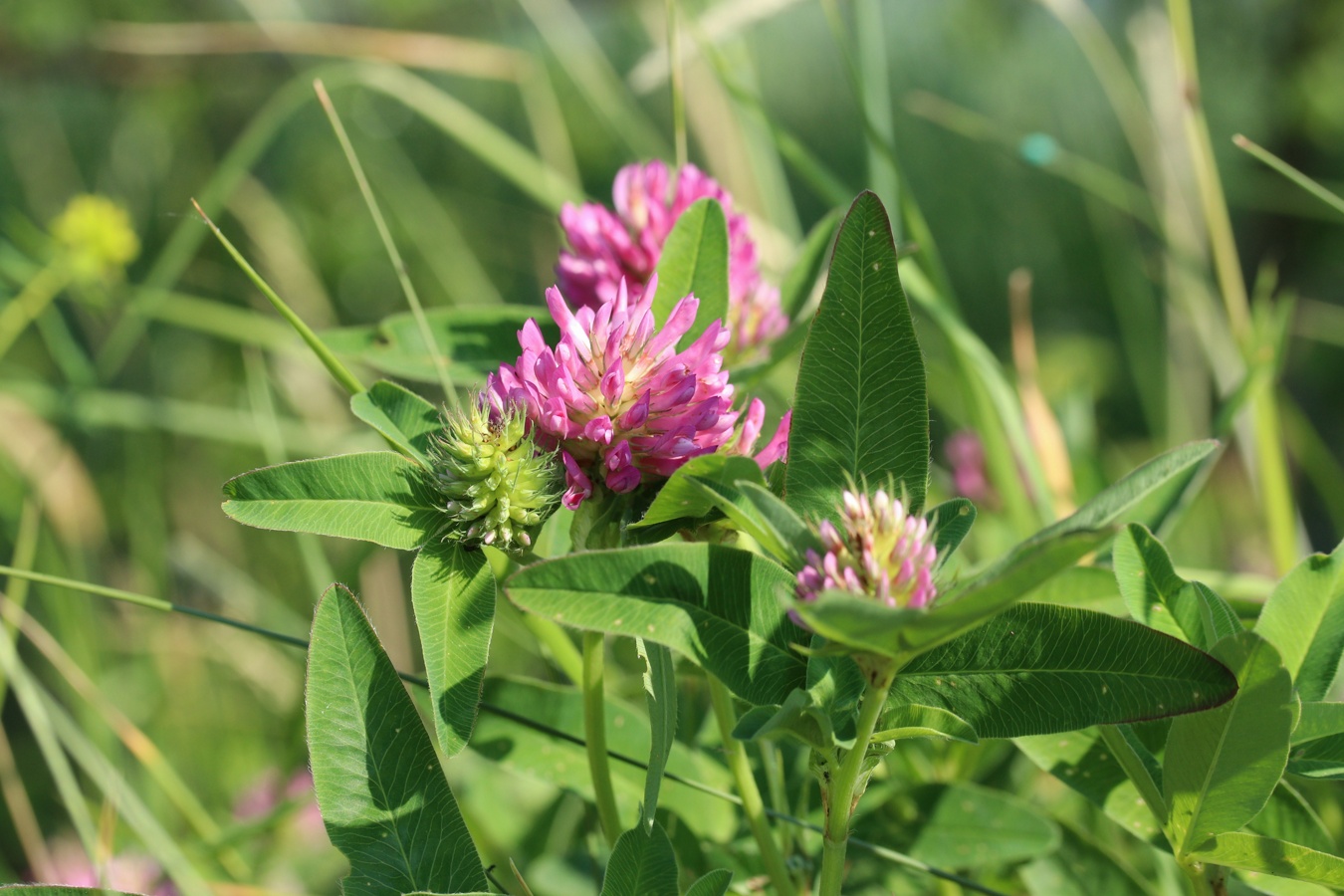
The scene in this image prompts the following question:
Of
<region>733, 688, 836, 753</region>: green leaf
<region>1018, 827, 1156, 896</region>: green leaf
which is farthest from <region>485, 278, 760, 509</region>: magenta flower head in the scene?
<region>1018, 827, 1156, 896</region>: green leaf

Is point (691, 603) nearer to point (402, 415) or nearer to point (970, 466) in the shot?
point (402, 415)

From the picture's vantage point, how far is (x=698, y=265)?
0.59 meters

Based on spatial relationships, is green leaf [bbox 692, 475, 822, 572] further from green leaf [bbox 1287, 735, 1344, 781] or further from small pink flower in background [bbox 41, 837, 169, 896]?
small pink flower in background [bbox 41, 837, 169, 896]

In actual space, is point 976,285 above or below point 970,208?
below

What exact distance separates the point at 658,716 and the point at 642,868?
0.20 feet

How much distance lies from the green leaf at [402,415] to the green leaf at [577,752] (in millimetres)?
161

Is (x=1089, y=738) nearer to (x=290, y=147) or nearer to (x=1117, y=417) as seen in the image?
(x=1117, y=417)

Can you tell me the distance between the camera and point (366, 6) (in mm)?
2711

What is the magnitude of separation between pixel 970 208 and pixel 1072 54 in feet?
1.49

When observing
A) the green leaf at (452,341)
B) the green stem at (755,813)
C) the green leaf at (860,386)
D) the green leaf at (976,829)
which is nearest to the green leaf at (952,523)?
the green leaf at (860,386)

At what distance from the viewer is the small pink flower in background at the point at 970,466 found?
3.81ft

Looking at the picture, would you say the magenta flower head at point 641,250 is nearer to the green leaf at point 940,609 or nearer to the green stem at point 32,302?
the green leaf at point 940,609

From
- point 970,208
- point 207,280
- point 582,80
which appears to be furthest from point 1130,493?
point 970,208

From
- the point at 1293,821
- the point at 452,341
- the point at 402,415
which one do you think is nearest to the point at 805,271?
the point at 452,341
